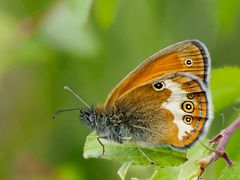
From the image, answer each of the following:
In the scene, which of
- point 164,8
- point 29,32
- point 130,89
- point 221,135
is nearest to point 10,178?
point 29,32

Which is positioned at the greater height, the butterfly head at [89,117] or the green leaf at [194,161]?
the green leaf at [194,161]

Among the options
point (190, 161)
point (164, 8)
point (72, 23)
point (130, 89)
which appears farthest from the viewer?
point (72, 23)

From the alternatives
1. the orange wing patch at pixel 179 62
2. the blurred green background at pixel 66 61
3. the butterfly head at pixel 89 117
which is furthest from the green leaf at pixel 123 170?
the blurred green background at pixel 66 61

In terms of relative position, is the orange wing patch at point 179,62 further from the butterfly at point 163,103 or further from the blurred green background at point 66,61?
the blurred green background at point 66,61

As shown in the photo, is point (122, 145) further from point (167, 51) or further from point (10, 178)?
point (10, 178)

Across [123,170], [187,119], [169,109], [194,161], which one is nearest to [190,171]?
[194,161]

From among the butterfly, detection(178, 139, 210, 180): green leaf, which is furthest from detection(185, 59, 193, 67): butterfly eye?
detection(178, 139, 210, 180): green leaf

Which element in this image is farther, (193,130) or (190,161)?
(193,130)
